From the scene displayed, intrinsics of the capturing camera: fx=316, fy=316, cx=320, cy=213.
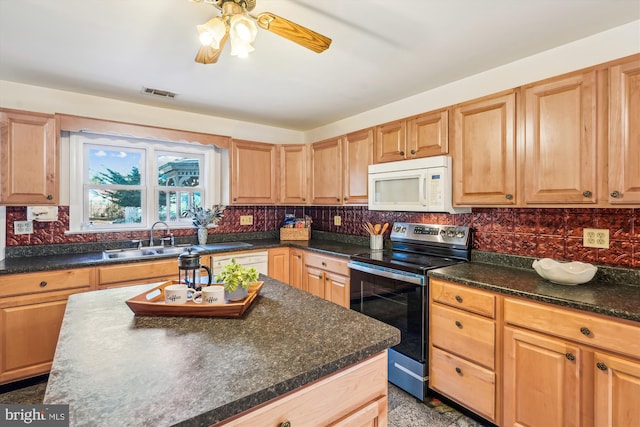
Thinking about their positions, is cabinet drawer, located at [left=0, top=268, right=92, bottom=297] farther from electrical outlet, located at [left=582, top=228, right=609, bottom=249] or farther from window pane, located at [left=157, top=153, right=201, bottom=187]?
electrical outlet, located at [left=582, top=228, right=609, bottom=249]

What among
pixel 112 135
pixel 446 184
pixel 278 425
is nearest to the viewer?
pixel 278 425

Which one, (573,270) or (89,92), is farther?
(89,92)

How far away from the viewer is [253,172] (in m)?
3.53

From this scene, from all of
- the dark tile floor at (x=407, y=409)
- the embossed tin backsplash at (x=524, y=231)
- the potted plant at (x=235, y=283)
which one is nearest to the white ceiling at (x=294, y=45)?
the embossed tin backsplash at (x=524, y=231)

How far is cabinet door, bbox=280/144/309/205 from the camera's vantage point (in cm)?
369

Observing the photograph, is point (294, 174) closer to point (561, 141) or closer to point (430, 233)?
point (430, 233)

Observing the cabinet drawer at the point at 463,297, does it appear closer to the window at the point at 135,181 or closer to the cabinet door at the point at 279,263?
the cabinet door at the point at 279,263

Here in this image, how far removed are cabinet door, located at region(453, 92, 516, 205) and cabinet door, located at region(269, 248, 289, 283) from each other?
191cm

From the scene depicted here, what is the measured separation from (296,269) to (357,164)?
4.25 feet

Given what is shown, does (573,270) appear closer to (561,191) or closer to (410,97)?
(561,191)

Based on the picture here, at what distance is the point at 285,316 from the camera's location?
1268mm

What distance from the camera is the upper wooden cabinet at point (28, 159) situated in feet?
7.56

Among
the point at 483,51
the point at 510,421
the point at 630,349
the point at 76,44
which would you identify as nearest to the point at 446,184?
the point at 483,51

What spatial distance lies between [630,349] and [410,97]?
91.4 inches
